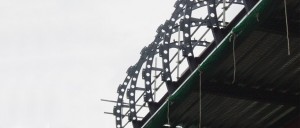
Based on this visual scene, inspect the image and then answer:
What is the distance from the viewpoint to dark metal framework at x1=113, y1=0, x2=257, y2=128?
1875cm

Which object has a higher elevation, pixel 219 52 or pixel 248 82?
pixel 219 52

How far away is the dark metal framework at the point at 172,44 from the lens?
18.8m

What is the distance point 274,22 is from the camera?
17.2 meters

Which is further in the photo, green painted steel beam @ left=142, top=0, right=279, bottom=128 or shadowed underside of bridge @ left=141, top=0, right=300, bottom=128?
shadowed underside of bridge @ left=141, top=0, right=300, bottom=128

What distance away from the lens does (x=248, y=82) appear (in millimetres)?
19656

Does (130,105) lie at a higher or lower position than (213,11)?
lower

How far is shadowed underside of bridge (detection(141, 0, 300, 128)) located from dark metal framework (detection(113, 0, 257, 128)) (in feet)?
1.77

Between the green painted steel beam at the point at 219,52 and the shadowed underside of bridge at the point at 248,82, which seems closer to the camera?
the green painted steel beam at the point at 219,52

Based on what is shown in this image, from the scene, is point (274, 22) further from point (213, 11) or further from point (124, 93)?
point (124, 93)

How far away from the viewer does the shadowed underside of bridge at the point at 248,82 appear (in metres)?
17.2

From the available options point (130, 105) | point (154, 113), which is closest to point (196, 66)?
point (154, 113)

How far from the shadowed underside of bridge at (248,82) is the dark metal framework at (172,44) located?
539 millimetres

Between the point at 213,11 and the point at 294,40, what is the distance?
7.96 feet

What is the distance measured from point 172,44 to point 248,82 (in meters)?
2.82
